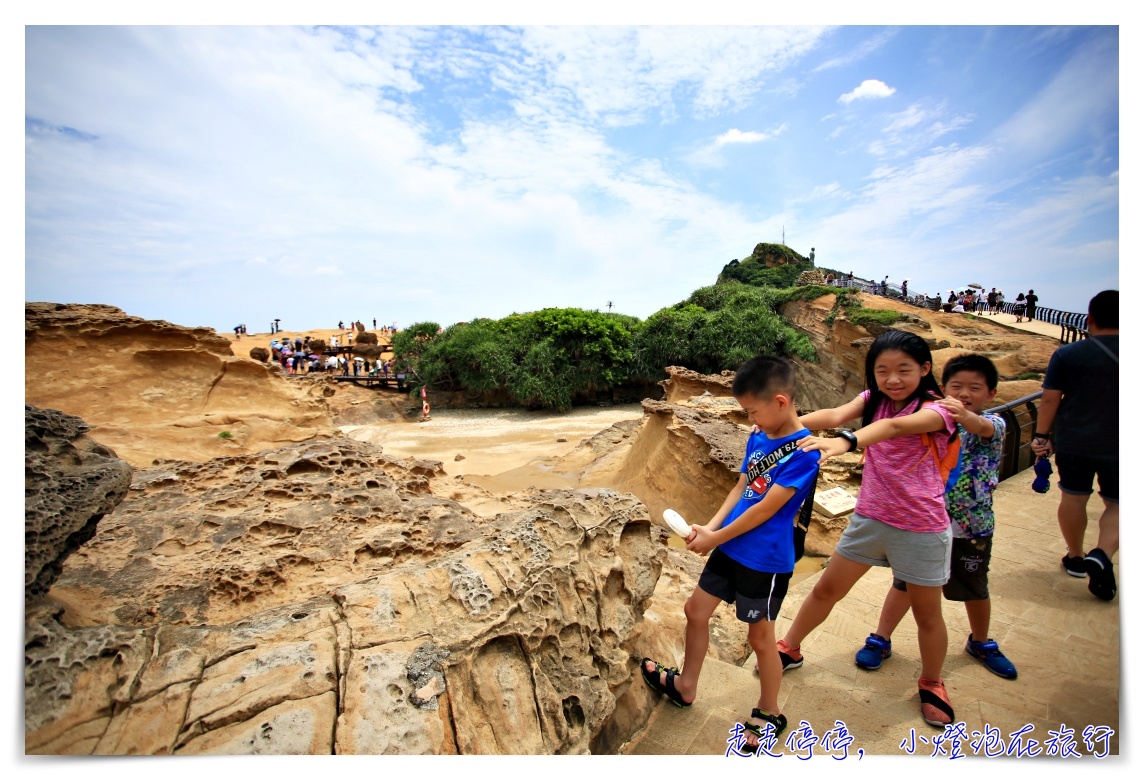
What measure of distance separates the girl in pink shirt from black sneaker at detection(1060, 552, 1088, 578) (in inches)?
58.9

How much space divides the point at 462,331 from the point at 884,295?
1564 centimetres

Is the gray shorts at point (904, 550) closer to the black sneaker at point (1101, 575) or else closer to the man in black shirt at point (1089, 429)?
the man in black shirt at point (1089, 429)

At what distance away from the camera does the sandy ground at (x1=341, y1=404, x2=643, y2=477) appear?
12.0 metres

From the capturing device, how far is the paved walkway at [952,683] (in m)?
2.08

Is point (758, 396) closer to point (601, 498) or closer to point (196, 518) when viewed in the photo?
point (601, 498)

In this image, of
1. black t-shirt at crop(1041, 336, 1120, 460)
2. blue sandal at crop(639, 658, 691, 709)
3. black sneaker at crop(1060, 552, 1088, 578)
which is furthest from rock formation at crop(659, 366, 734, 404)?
blue sandal at crop(639, 658, 691, 709)

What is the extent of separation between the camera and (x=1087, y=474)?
2.73 meters

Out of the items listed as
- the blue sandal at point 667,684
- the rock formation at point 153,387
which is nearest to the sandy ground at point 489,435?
the rock formation at point 153,387

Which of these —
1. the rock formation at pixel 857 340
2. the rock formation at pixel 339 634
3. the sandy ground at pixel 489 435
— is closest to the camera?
the rock formation at pixel 339 634

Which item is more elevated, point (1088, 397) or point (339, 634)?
point (1088, 397)

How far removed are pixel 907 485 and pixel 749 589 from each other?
0.71 meters

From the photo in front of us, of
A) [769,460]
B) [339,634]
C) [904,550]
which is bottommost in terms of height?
[339,634]

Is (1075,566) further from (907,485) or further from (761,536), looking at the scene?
(761,536)

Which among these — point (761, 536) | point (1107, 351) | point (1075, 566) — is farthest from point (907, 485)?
point (1075, 566)
